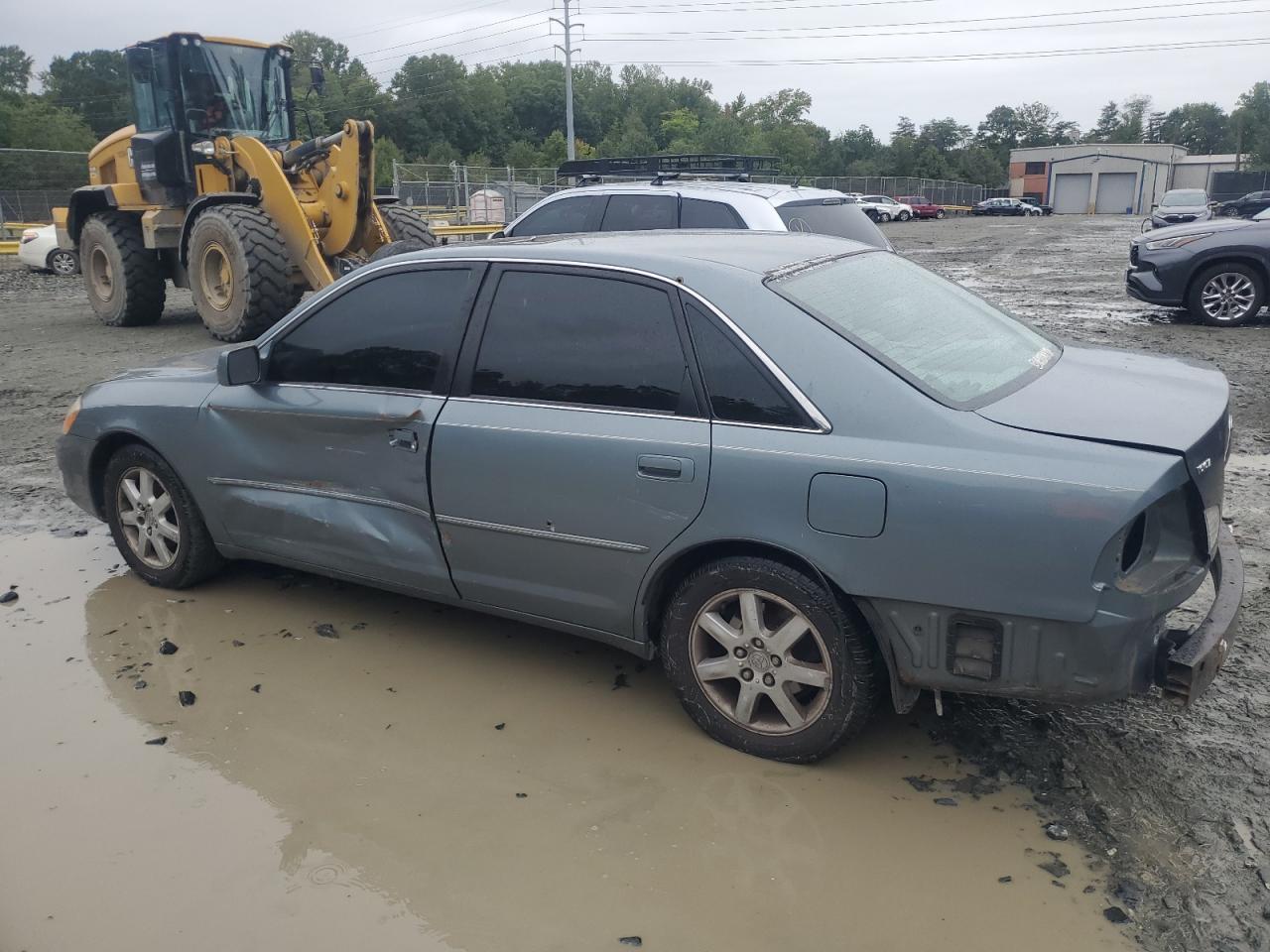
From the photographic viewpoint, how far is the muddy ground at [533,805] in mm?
2736

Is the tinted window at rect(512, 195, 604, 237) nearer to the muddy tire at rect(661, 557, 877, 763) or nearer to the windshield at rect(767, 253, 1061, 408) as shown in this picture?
the windshield at rect(767, 253, 1061, 408)

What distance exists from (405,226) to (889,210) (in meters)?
44.3

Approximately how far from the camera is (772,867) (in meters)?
2.92

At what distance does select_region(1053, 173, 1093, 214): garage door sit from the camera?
83312 mm

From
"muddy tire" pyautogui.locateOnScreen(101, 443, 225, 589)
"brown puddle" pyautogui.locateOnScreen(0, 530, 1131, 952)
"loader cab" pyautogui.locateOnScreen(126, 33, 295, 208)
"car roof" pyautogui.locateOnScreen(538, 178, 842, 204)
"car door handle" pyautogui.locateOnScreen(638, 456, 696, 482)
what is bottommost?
"brown puddle" pyautogui.locateOnScreen(0, 530, 1131, 952)

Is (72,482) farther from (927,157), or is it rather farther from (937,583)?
(927,157)

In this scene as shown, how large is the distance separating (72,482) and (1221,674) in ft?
16.5

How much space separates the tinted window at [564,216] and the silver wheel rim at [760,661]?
563 cm

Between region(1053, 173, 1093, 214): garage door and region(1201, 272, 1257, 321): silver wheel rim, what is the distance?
78.5 metres

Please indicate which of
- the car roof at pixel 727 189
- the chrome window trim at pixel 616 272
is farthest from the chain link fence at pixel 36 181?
the chrome window trim at pixel 616 272

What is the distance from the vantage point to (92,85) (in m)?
76.1

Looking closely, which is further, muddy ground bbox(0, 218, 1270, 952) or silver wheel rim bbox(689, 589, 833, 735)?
silver wheel rim bbox(689, 589, 833, 735)

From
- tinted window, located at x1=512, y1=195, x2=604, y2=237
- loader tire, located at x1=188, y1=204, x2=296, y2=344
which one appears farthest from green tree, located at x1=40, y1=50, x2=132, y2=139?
tinted window, located at x1=512, y1=195, x2=604, y2=237

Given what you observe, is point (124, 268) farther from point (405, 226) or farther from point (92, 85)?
point (92, 85)
